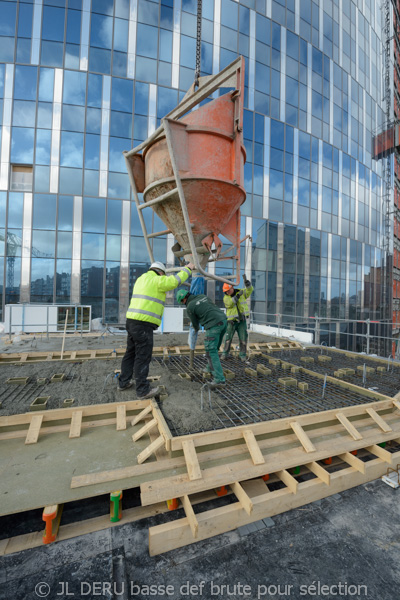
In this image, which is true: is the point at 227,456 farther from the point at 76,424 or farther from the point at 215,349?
the point at 215,349

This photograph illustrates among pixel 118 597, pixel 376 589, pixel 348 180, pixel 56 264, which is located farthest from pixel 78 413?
pixel 348 180

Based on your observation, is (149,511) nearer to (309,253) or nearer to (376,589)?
(376,589)

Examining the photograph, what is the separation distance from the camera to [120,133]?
14117 mm

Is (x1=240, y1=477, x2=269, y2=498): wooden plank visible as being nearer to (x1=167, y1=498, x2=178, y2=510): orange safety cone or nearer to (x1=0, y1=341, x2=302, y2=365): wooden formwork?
(x1=167, y1=498, x2=178, y2=510): orange safety cone

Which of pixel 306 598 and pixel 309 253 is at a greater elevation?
Result: pixel 309 253

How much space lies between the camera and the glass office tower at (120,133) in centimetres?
1345

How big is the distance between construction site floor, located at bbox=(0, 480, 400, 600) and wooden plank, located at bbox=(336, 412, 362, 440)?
746mm

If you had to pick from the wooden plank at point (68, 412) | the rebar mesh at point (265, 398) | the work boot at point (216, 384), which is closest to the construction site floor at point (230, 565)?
the rebar mesh at point (265, 398)

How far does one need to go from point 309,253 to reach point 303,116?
9280 millimetres

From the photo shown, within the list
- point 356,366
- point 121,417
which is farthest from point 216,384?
point 356,366

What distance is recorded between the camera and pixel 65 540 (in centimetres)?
210

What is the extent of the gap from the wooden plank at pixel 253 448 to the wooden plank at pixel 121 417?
1.40 metres

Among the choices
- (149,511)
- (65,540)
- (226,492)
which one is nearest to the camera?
(65,540)

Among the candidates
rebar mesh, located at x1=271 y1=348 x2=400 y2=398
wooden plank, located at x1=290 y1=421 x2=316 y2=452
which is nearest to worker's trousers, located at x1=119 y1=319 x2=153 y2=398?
wooden plank, located at x1=290 y1=421 x2=316 y2=452
